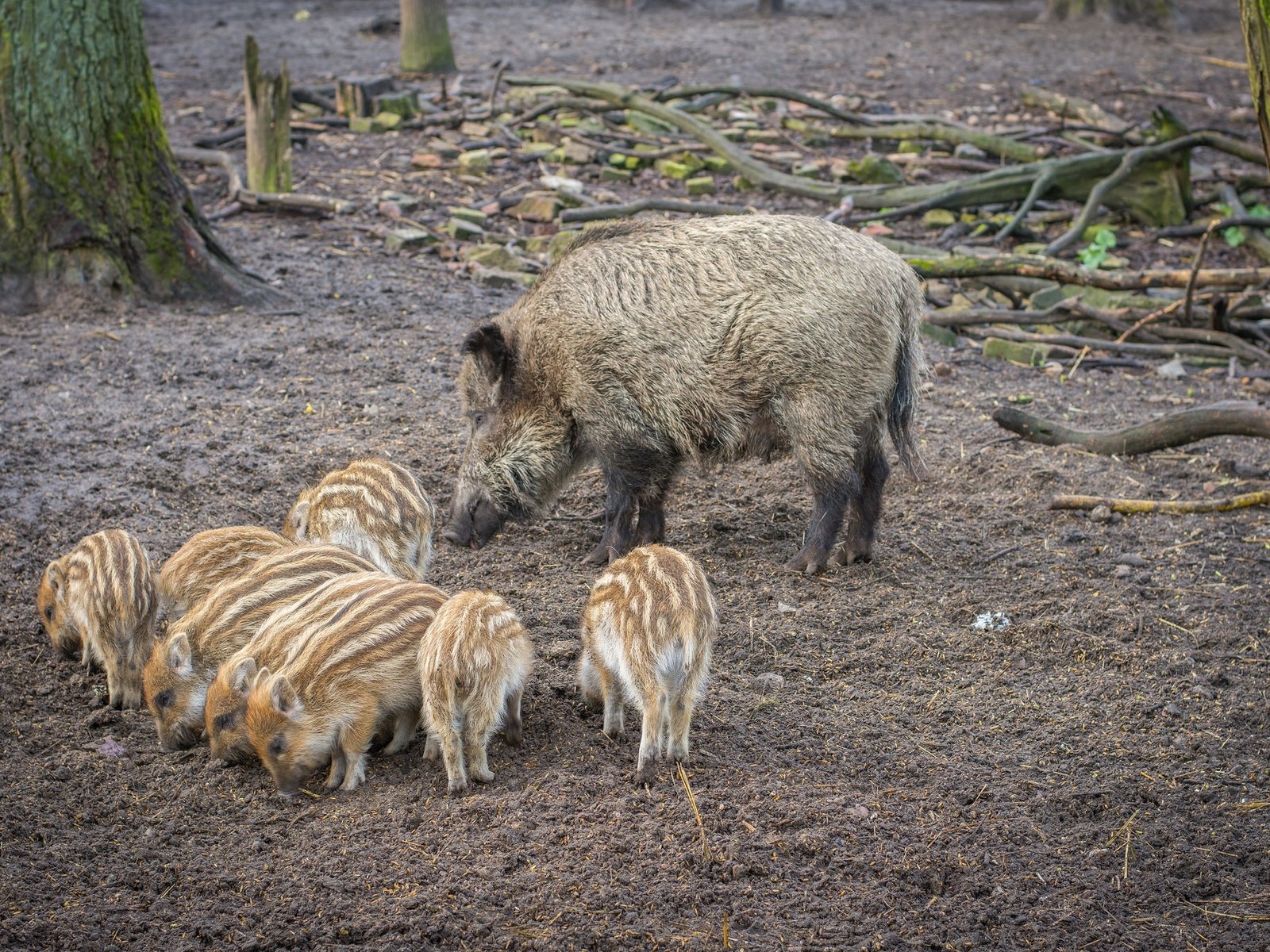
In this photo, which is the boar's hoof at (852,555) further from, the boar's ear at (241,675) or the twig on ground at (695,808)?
the boar's ear at (241,675)

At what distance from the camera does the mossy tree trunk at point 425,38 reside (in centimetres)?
1488

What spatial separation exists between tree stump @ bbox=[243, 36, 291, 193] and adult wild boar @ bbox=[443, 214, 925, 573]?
5.40 m

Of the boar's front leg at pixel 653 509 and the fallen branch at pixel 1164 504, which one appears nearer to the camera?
the boar's front leg at pixel 653 509

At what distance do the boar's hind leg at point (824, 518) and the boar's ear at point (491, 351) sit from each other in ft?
5.00

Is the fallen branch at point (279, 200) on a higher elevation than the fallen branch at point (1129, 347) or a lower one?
higher

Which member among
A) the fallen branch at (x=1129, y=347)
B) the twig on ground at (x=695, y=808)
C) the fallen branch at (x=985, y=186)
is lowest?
the twig on ground at (x=695, y=808)

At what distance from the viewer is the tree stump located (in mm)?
10227

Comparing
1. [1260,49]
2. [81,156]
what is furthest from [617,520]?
[81,156]

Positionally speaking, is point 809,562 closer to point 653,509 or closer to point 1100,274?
point 653,509

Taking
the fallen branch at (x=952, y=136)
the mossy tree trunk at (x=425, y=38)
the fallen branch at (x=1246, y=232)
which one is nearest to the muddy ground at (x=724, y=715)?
the fallen branch at (x=1246, y=232)

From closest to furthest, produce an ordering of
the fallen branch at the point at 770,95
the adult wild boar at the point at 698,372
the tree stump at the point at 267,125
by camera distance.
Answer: the adult wild boar at the point at 698,372 < the tree stump at the point at 267,125 < the fallen branch at the point at 770,95

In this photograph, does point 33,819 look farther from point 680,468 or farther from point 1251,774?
point 1251,774

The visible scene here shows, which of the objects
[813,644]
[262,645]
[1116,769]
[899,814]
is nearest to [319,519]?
[262,645]

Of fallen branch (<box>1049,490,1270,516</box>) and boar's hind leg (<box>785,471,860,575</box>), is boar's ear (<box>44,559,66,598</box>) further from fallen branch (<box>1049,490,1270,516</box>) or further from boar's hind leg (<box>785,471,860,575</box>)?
fallen branch (<box>1049,490,1270,516</box>)
